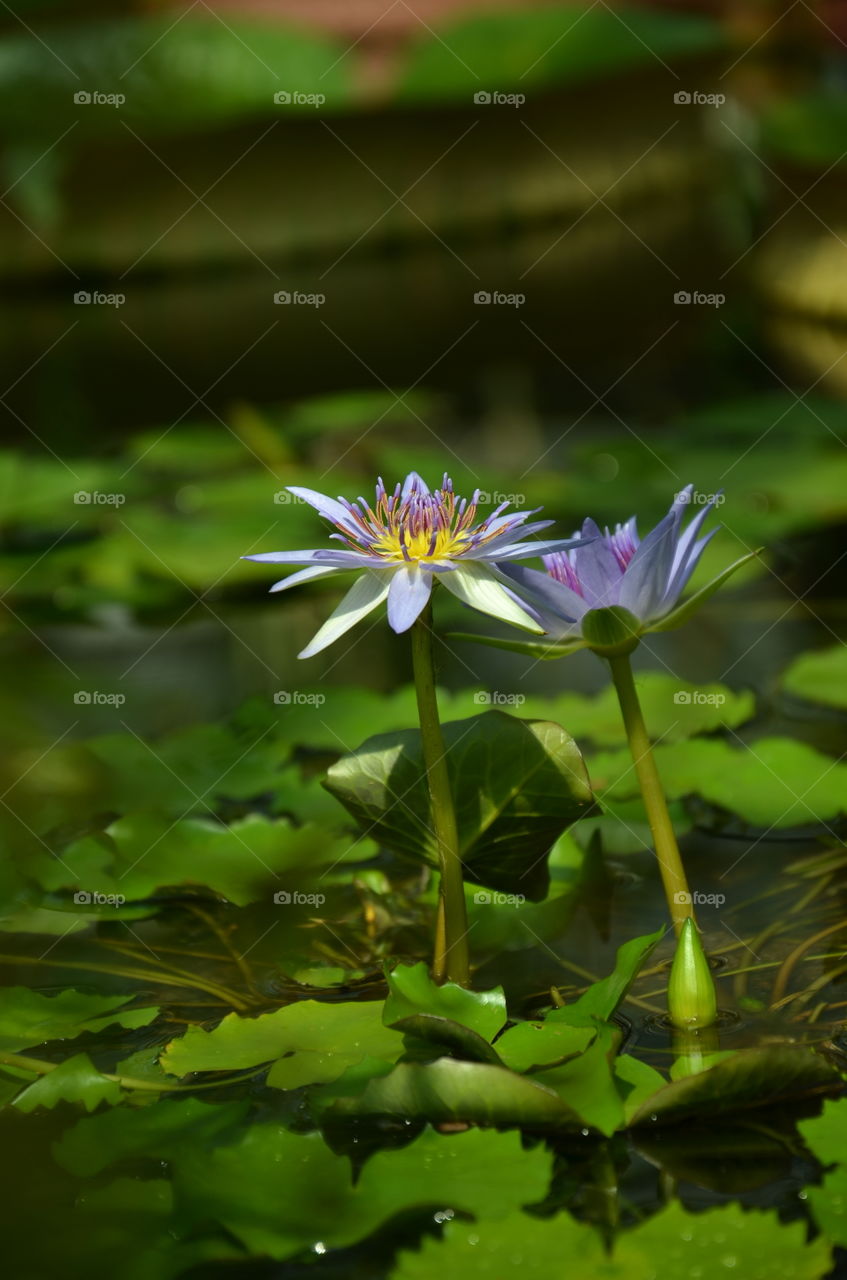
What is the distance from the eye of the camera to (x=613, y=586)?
902 mm

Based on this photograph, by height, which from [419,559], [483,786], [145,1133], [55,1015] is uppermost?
[419,559]

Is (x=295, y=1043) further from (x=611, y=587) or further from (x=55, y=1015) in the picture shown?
(x=611, y=587)

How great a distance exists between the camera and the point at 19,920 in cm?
111

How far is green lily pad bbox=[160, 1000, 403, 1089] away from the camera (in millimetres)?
857

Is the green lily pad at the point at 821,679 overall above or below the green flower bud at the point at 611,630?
above

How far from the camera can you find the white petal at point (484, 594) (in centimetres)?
85

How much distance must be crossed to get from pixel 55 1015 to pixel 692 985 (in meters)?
0.47

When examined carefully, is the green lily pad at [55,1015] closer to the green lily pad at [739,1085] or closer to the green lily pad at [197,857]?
the green lily pad at [197,857]

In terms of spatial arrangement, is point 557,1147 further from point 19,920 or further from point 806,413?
point 806,413

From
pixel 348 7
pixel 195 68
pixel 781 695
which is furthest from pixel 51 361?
pixel 781 695

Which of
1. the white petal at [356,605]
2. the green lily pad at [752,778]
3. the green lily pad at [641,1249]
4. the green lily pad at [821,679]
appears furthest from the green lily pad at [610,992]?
the green lily pad at [821,679]

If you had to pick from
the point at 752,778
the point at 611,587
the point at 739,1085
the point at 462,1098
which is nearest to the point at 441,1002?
the point at 462,1098

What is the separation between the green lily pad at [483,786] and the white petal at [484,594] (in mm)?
117

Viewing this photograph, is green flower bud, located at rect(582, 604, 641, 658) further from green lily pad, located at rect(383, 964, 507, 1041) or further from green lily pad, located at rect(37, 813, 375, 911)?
green lily pad, located at rect(37, 813, 375, 911)
